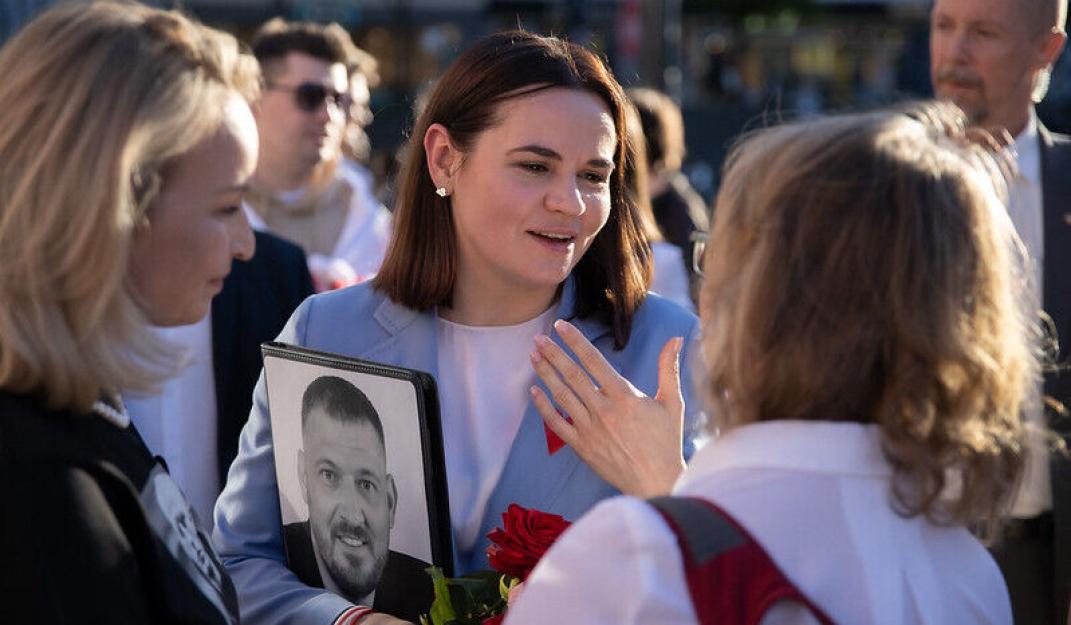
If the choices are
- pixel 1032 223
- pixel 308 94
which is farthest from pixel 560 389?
pixel 308 94

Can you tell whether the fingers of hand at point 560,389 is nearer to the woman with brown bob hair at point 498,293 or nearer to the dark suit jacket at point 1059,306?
the woman with brown bob hair at point 498,293

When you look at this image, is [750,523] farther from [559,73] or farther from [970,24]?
[970,24]

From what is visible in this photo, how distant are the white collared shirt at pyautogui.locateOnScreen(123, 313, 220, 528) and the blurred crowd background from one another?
16.1 m

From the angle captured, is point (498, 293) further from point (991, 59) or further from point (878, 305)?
point (991, 59)

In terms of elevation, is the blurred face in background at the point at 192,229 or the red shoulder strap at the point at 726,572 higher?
the blurred face in background at the point at 192,229

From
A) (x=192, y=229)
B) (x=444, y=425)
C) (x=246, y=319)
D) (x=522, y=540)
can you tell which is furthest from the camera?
(x=246, y=319)

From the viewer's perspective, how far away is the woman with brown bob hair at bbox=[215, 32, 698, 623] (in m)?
2.52

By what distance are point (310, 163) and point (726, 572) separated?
168 inches

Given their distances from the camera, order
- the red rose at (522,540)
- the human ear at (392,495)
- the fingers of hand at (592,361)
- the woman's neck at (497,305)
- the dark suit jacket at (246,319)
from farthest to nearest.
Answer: the dark suit jacket at (246,319)
the woman's neck at (497,305)
the fingers of hand at (592,361)
the human ear at (392,495)
the red rose at (522,540)

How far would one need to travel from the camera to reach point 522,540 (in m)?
2.04

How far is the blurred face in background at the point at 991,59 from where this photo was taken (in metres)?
3.93

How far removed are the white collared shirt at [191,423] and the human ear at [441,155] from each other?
3.10 feet

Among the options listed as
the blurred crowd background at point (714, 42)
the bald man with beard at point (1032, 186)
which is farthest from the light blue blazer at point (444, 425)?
the blurred crowd background at point (714, 42)

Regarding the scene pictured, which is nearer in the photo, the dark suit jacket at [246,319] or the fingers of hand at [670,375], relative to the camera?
the fingers of hand at [670,375]
